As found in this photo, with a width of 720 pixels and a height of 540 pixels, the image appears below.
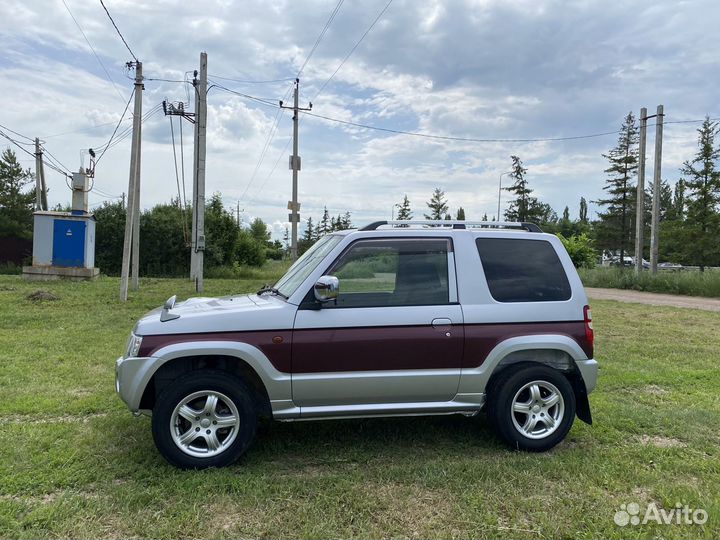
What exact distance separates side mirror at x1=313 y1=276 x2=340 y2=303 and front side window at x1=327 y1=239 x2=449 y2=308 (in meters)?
0.26

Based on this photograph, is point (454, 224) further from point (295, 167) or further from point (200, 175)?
point (295, 167)

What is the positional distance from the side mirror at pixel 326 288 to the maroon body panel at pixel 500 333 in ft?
3.69

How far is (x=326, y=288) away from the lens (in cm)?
382

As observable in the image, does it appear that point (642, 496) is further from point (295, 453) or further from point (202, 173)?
point (202, 173)

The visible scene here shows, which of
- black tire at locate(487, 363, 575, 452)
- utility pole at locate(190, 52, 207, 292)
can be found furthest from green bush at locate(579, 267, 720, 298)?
black tire at locate(487, 363, 575, 452)

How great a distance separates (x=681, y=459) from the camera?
406cm

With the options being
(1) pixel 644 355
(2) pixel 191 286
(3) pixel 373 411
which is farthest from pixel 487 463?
(2) pixel 191 286

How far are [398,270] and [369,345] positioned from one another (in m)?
0.73

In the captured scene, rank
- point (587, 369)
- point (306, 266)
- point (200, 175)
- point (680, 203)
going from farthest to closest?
1. point (680, 203)
2. point (200, 175)
3. point (306, 266)
4. point (587, 369)

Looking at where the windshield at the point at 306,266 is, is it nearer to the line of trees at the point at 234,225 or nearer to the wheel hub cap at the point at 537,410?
the wheel hub cap at the point at 537,410

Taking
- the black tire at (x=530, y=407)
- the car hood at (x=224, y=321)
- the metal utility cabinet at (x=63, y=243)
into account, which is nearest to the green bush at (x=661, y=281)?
the black tire at (x=530, y=407)

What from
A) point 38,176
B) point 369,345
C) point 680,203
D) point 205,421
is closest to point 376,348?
point 369,345

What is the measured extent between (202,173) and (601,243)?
137 ft

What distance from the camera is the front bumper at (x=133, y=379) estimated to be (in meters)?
3.80
